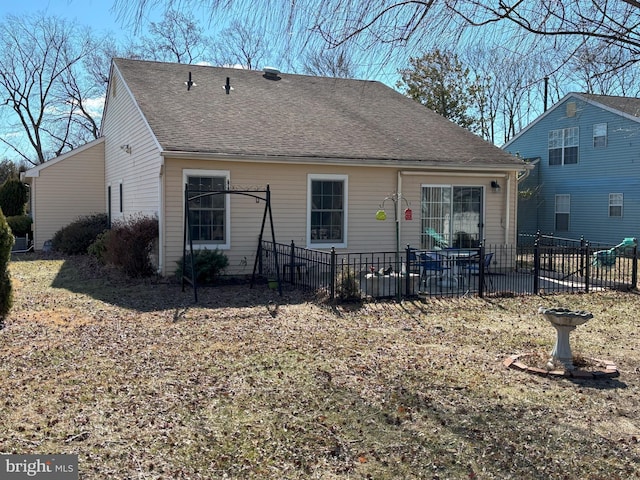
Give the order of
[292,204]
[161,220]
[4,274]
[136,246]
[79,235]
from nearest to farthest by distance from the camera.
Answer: [4,274]
[161,220]
[136,246]
[292,204]
[79,235]

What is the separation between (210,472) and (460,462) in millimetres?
1702

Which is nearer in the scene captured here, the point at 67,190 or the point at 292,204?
the point at 292,204

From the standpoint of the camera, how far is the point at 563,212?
24.8 m

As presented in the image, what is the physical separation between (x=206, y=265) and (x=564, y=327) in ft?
23.2

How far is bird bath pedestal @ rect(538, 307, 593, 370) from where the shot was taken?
611 cm

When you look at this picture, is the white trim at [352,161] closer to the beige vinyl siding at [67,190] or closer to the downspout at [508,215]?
the downspout at [508,215]

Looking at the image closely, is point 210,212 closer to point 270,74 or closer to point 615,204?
point 270,74

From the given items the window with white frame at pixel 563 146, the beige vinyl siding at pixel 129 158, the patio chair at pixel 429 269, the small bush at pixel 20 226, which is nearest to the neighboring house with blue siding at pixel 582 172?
the window with white frame at pixel 563 146

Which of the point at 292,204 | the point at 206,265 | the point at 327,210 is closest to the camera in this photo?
the point at 206,265

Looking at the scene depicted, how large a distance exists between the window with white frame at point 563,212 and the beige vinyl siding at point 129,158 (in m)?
18.1

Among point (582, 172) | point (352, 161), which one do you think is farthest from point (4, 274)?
point (582, 172)

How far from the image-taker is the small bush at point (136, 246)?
12.0m

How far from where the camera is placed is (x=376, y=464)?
12.9 ft

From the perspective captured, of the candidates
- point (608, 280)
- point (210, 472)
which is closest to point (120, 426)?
point (210, 472)
